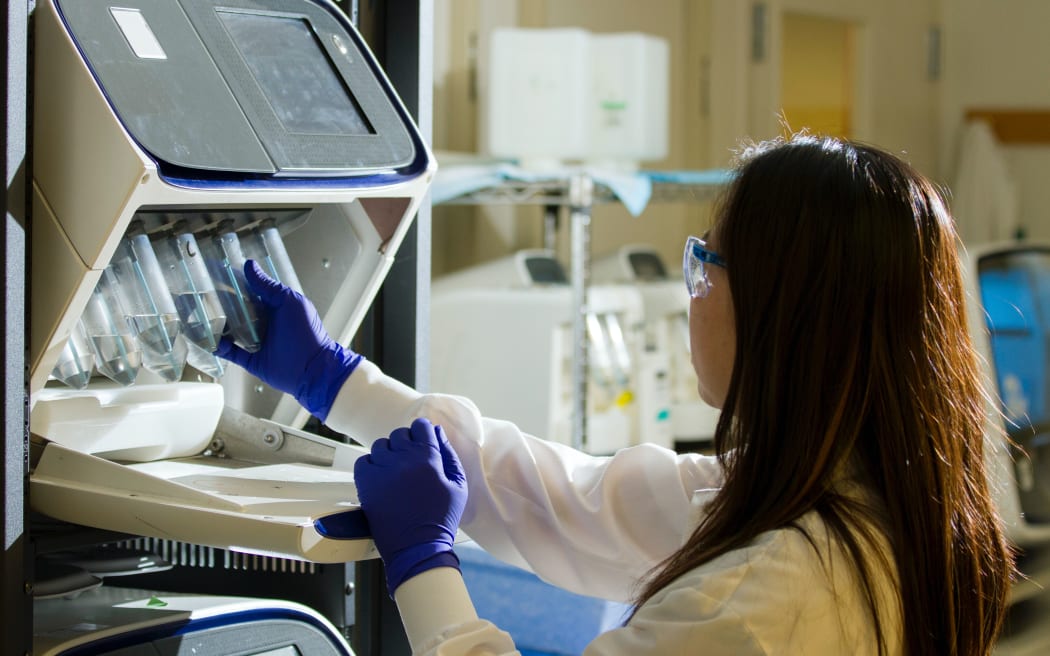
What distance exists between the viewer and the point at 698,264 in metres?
1.01

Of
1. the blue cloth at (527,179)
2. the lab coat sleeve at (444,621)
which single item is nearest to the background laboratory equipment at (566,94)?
the blue cloth at (527,179)

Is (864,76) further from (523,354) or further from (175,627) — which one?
(175,627)

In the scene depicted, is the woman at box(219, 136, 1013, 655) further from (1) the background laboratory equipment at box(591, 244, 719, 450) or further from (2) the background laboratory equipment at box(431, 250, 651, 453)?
(1) the background laboratory equipment at box(591, 244, 719, 450)

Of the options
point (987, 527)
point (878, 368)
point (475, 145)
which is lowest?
point (987, 527)

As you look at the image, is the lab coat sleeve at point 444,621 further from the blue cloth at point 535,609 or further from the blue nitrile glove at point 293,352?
the blue cloth at point 535,609

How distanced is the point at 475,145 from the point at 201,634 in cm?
270

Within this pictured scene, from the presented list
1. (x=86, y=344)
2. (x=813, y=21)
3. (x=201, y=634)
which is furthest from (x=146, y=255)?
(x=813, y=21)

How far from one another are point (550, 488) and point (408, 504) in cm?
29

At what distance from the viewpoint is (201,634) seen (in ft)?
3.39

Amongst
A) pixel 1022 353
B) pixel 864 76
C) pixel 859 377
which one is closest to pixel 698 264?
pixel 859 377

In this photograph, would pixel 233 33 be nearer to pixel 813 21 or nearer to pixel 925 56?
pixel 813 21

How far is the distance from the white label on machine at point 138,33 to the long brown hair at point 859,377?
1.61 feet

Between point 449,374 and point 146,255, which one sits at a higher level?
point 146,255

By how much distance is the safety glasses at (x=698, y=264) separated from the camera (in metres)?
0.99
